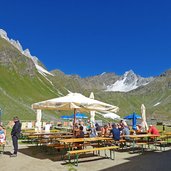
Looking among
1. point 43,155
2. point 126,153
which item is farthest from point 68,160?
point 126,153

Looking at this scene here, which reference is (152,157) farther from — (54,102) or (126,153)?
(54,102)

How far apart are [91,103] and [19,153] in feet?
14.6

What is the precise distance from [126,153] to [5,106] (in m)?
65.0

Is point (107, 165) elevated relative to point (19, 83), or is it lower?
lower

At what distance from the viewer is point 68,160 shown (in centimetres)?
1298

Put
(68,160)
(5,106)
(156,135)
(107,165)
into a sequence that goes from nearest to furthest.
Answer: (107,165) < (68,160) < (156,135) < (5,106)

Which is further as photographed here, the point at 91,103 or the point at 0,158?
the point at 91,103

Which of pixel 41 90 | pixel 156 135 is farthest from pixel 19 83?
pixel 156 135

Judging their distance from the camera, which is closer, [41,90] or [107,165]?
[107,165]

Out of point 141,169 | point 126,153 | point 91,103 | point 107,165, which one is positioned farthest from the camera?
point 126,153

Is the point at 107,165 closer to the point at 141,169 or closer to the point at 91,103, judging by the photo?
the point at 141,169

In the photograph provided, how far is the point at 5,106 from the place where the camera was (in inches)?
3004

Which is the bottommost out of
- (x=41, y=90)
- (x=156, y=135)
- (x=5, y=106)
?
(x=156, y=135)

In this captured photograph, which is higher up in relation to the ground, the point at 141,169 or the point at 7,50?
the point at 7,50
